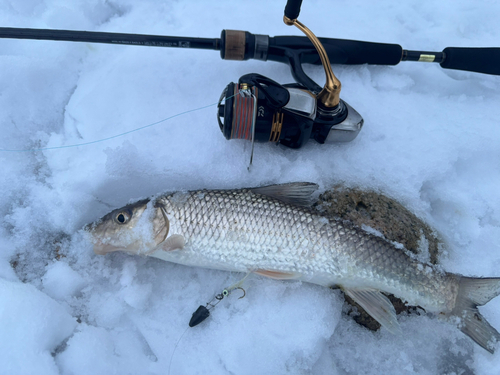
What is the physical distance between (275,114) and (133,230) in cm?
108

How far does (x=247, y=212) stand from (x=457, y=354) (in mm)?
1623

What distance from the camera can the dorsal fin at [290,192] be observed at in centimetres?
202

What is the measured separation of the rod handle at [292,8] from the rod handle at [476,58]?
1.32 meters

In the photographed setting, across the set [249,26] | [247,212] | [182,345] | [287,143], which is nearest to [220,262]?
[247,212]

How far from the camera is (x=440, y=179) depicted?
237 centimetres

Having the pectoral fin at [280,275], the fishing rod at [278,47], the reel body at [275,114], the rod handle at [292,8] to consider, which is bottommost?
the pectoral fin at [280,275]

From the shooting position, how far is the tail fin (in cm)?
182

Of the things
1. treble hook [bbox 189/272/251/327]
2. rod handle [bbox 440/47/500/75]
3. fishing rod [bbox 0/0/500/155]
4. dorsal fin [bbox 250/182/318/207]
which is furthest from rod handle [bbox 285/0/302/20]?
treble hook [bbox 189/272/251/327]

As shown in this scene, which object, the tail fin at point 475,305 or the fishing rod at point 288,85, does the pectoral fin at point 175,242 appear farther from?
the tail fin at point 475,305

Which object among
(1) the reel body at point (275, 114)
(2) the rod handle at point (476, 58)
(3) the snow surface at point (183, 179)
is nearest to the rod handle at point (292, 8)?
(1) the reel body at point (275, 114)

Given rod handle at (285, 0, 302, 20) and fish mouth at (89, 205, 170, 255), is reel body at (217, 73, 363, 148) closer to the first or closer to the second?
rod handle at (285, 0, 302, 20)

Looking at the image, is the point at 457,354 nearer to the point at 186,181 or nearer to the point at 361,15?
the point at 186,181

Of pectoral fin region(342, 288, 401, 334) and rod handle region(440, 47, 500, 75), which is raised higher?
rod handle region(440, 47, 500, 75)

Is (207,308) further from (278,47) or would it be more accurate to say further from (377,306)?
(278,47)
